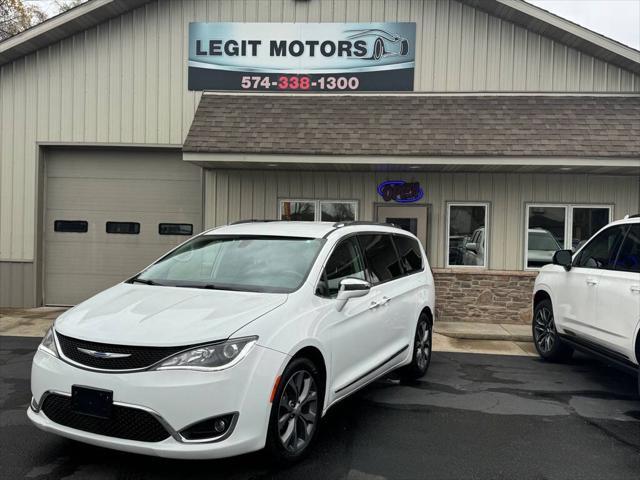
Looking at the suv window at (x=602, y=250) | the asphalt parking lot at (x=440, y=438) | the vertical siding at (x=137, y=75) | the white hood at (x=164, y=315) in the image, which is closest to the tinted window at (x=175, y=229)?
the vertical siding at (x=137, y=75)

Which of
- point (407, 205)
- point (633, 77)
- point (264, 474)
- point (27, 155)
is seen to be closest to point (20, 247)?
point (27, 155)

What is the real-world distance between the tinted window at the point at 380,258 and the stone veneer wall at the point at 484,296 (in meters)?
4.75

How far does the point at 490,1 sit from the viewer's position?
1013 cm

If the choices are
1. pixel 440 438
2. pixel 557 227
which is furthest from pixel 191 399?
pixel 557 227

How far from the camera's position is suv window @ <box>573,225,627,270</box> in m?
5.84

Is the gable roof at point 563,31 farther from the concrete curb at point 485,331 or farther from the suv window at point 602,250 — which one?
the suv window at point 602,250

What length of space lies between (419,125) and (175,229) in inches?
205

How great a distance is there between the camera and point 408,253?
20.6ft

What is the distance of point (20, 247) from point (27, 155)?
1831 mm

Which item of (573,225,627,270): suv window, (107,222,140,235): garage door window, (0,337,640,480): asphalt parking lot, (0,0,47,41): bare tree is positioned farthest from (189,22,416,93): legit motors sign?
(0,0,47,41): bare tree

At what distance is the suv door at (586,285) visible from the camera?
592 centimetres

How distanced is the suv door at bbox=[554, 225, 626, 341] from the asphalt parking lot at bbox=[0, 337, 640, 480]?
2.20 ft

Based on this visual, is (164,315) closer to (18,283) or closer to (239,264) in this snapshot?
(239,264)

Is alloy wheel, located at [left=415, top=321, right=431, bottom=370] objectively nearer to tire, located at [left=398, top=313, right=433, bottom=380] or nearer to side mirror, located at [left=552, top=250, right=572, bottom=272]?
tire, located at [left=398, top=313, right=433, bottom=380]
